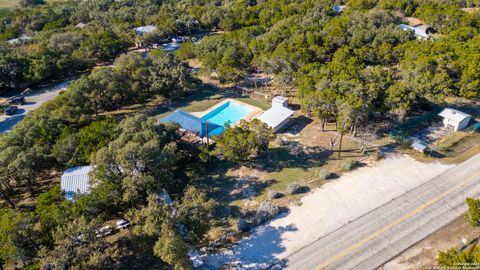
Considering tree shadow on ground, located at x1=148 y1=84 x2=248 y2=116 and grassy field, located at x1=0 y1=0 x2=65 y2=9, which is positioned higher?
grassy field, located at x1=0 y1=0 x2=65 y2=9

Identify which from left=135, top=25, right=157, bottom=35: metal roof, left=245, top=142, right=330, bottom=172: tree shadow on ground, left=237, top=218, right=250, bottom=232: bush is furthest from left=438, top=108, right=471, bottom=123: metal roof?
left=135, top=25, right=157, bottom=35: metal roof

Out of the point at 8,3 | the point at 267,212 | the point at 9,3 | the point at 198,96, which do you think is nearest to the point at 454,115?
the point at 267,212

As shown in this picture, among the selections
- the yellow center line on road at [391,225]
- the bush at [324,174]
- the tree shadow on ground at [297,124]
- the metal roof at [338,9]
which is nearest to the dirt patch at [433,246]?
the yellow center line on road at [391,225]

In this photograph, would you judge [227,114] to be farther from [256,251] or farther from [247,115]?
[256,251]

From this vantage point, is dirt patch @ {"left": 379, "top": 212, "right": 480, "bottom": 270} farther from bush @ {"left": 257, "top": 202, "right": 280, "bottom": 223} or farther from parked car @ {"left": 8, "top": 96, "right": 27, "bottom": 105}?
parked car @ {"left": 8, "top": 96, "right": 27, "bottom": 105}

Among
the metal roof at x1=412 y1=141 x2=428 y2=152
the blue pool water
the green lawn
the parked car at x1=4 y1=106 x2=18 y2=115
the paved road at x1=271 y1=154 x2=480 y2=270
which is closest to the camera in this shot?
the paved road at x1=271 y1=154 x2=480 y2=270

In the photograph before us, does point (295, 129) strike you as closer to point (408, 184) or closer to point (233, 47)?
point (408, 184)
